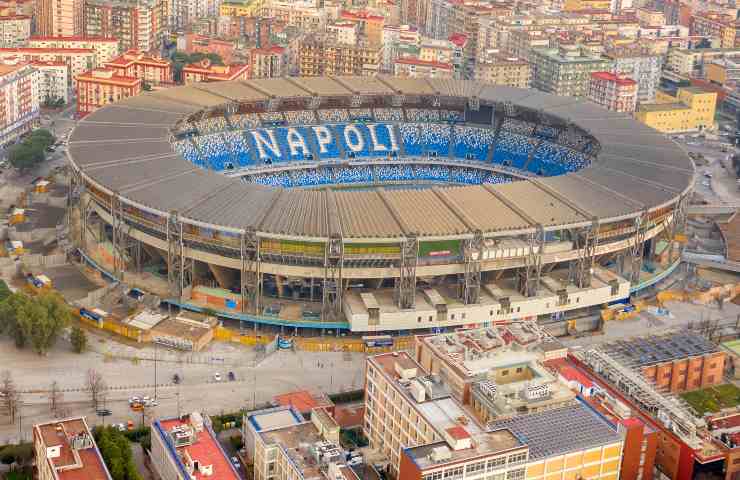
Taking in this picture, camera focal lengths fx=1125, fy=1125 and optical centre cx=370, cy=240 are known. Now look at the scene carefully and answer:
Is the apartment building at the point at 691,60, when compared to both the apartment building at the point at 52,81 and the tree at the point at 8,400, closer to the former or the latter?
the apartment building at the point at 52,81

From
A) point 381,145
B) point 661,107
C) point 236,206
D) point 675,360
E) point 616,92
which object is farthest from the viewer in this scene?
point 616,92

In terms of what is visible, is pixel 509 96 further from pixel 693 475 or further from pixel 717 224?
pixel 693 475

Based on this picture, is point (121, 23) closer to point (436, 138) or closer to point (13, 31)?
point (13, 31)

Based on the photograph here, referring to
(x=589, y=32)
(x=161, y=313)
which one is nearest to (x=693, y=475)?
(x=161, y=313)

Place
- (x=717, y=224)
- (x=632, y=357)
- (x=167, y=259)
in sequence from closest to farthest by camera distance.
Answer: (x=632, y=357)
(x=167, y=259)
(x=717, y=224)

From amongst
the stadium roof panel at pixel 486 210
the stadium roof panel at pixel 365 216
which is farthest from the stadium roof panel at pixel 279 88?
the stadium roof panel at pixel 486 210

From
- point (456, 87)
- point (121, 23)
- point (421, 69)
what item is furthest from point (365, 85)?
point (121, 23)

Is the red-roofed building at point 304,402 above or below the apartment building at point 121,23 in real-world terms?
below
